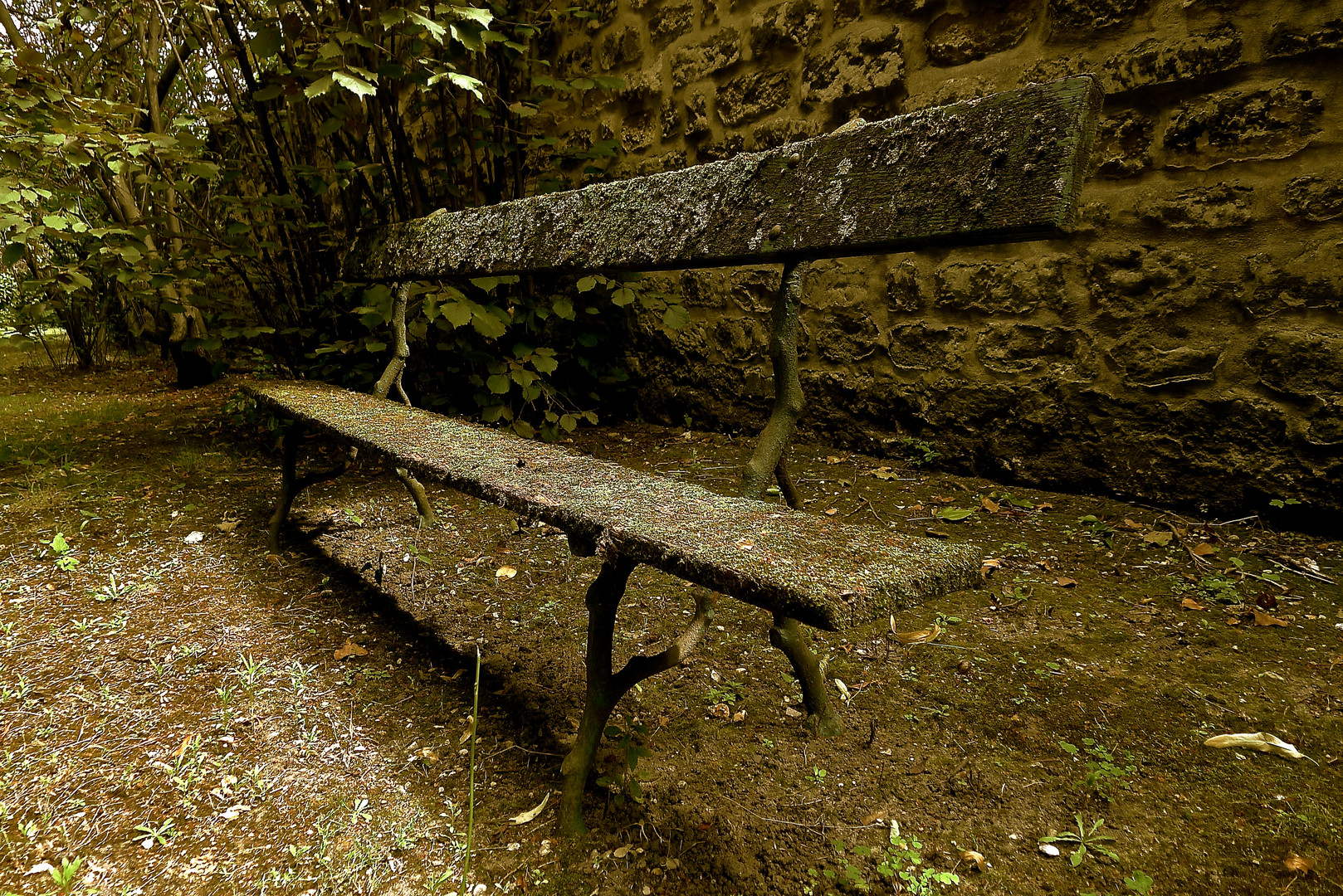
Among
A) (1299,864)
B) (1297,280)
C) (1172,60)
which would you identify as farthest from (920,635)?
(1172,60)

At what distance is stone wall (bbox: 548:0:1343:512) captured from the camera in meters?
2.26

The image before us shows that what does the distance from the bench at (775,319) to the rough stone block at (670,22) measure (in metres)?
2.16

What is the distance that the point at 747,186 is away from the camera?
1.70m

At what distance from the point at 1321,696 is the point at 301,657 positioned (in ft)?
8.27

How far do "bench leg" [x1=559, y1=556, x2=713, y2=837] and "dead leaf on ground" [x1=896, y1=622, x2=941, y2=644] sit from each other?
2.39ft

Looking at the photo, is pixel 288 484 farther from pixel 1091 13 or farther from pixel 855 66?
pixel 1091 13

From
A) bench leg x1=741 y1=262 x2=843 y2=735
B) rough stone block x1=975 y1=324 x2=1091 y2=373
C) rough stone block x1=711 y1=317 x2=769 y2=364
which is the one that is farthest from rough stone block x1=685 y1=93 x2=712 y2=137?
bench leg x1=741 y1=262 x2=843 y2=735

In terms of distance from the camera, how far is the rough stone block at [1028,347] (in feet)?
9.01

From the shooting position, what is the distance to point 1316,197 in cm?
221

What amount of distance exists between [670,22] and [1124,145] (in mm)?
2338

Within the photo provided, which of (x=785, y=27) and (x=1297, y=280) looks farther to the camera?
(x=785, y=27)

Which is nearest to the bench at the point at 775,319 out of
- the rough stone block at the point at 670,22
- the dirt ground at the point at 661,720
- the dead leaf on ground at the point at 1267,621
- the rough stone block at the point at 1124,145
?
the dirt ground at the point at 661,720

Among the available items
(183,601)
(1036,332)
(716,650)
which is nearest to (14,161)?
(183,601)

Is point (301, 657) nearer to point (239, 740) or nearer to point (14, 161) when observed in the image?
point (239, 740)
